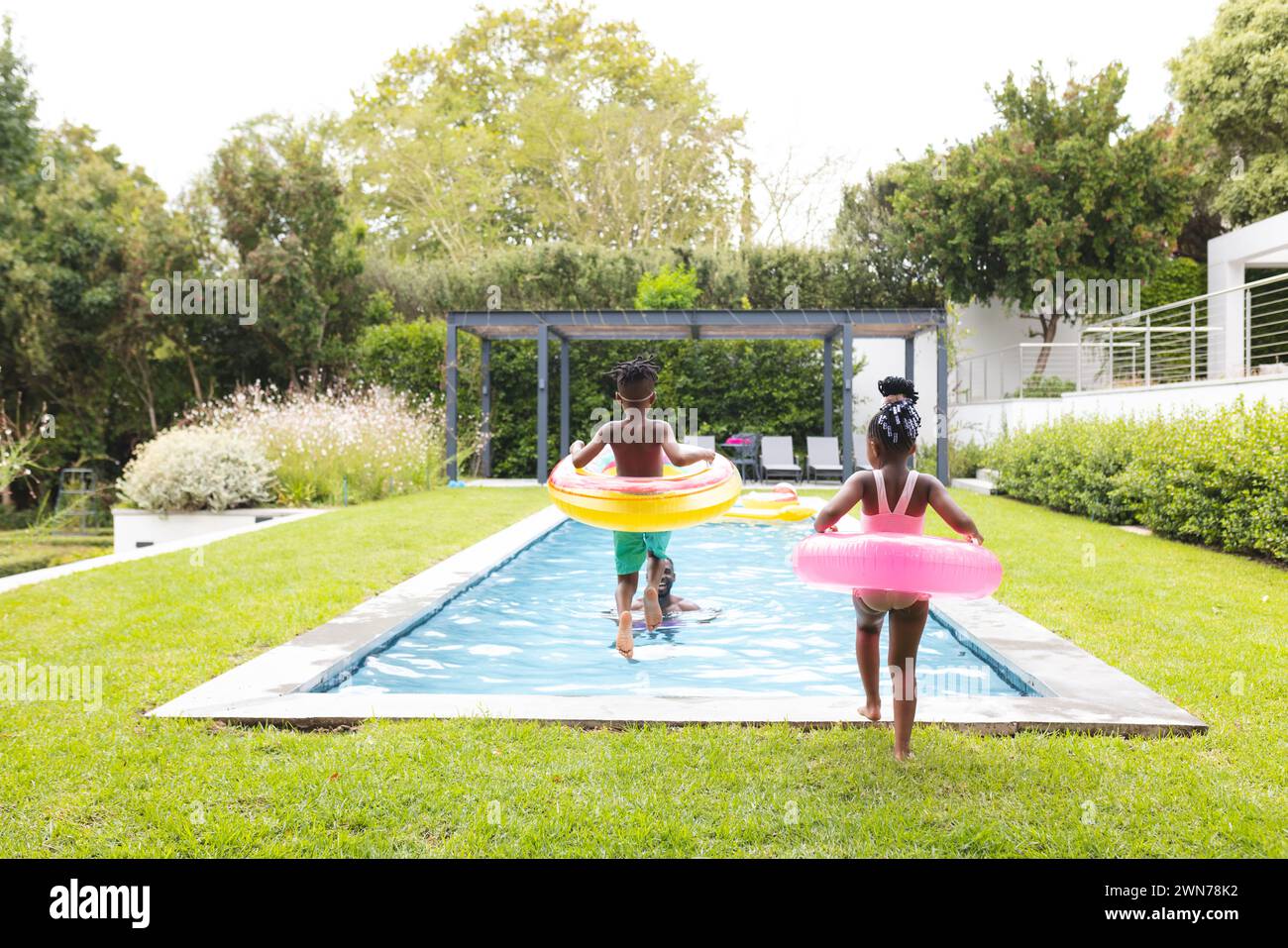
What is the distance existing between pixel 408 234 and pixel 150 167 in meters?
8.53

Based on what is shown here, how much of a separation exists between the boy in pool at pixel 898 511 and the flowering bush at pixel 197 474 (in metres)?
10.7

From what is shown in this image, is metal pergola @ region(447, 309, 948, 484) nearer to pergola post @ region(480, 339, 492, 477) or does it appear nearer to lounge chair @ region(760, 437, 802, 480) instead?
pergola post @ region(480, 339, 492, 477)

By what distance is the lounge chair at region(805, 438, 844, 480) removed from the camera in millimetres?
18000

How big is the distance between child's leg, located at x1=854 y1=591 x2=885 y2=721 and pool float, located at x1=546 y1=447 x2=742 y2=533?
1.43m

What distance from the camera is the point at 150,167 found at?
30766 millimetres

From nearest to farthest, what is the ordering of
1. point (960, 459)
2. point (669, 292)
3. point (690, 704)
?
point (690, 704) → point (960, 459) → point (669, 292)

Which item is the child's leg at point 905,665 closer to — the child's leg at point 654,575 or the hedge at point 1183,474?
the child's leg at point 654,575

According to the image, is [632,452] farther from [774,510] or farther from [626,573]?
[774,510]

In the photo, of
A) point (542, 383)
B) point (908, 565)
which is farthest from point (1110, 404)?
point (908, 565)

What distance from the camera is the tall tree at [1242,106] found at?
75.3ft

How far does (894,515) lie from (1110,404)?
12164 mm

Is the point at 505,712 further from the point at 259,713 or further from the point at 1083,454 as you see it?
the point at 1083,454

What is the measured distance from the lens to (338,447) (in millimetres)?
14125

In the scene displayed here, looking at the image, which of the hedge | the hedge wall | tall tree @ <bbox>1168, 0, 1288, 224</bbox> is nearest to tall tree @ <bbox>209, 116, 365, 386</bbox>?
the hedge wall
